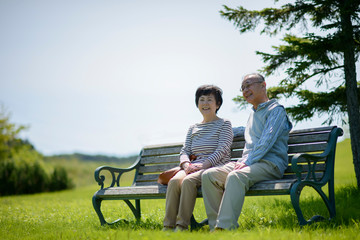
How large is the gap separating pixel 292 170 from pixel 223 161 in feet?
3.48

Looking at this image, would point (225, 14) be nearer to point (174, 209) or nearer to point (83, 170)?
point (174, 209)

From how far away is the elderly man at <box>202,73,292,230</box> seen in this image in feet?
11.7

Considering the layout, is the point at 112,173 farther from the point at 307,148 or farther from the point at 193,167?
the point at 307,148

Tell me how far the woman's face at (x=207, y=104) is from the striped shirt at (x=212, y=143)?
146mm

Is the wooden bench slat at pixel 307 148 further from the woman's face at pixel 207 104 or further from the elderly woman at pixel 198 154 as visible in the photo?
the woman's face at pixel 207 104

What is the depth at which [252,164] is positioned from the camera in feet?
12.8

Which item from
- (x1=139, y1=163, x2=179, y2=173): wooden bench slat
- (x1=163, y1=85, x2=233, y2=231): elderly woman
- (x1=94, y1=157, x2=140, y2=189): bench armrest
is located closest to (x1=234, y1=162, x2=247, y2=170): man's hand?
(x1=163, y1=85, x2=233, y2=231): elderly woman

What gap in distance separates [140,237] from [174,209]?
844 millimetres

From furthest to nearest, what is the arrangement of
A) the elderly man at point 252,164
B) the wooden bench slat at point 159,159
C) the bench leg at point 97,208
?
the wooden bench slat at point 159,159 < the bench leg at point 97,208 < the elderly man at point 252,164

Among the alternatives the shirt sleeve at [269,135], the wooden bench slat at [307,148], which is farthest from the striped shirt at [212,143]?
the wooden bench slat at [307,148]

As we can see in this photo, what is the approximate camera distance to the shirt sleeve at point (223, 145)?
4.28m

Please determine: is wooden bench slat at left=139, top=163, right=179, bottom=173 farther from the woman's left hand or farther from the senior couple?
the woman's left hand

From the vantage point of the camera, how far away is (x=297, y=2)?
704 cm

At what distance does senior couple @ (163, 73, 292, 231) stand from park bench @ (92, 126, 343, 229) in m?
0.20
